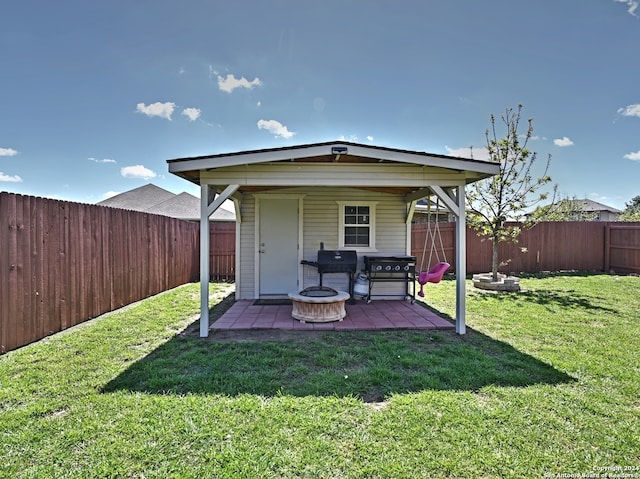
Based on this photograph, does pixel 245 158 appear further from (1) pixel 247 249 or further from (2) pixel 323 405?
(2) pixel 323 405

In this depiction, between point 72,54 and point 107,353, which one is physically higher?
point 72,54

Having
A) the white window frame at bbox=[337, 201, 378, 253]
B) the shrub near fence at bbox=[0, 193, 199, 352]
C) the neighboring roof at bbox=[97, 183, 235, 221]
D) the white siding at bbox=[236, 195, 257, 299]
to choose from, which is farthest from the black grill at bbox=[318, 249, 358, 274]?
the neighboring roof at bbox=[97, 183, 235, 221]

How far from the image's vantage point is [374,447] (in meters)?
2.04

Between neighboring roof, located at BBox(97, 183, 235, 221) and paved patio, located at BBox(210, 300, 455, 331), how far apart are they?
9462mm

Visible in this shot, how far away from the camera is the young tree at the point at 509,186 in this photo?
339 inches

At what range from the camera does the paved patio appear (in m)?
4.72

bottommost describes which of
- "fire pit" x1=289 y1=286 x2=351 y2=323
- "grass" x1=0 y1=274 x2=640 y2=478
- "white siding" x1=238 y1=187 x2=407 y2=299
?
"grass" x1=0 y1=274 x2=640 y2=478

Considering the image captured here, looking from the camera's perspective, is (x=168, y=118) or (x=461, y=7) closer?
(x=461, y=7)

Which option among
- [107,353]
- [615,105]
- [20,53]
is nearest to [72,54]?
[20,53]

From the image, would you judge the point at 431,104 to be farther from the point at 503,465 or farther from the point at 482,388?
the point at 503,465

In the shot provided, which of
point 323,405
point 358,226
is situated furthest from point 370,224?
point 323,405

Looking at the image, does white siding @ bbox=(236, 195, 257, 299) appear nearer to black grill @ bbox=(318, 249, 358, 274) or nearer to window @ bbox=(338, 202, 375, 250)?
black grill @ bbox=(318, 249, 358, 274)

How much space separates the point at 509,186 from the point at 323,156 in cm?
667

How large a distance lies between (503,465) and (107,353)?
12.9 ft
